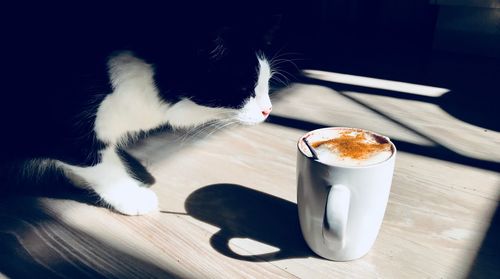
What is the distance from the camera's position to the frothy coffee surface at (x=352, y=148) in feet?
1.87

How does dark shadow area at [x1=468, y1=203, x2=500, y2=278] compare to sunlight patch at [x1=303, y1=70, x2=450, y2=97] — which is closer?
dark shadow area at [x1=468, y1=203, x2=500, y2=278]

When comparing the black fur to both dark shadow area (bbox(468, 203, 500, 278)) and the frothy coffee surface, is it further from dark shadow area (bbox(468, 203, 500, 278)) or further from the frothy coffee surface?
dark shadow area (bbox(468, 203, 500, 278))

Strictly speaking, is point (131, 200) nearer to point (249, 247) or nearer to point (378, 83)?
point (249, 247)

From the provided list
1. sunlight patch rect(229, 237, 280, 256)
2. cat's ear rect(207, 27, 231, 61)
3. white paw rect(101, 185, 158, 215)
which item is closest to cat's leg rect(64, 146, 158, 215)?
white paw rect(101, 185, 158, 215)

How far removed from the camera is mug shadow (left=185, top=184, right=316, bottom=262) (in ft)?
2.23

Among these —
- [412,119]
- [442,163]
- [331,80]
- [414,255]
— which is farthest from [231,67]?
[331,80]

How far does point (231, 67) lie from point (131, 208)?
330mm

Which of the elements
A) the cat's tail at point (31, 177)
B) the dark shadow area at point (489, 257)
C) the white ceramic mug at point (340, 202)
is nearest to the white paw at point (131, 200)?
the cat's tail at point (31, 177)

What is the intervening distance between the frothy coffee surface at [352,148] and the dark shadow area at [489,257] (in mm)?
245

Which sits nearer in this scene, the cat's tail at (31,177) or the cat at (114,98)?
the cat at (114,98)

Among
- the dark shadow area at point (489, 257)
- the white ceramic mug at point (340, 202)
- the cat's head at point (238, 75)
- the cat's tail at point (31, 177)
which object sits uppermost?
the cat's head at point (238, 75)

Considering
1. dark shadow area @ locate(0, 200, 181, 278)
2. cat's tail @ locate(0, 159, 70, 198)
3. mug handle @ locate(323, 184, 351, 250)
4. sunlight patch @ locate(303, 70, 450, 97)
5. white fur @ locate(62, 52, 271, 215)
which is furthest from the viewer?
sunlight patch @ locate(303, 70, 450, 97)

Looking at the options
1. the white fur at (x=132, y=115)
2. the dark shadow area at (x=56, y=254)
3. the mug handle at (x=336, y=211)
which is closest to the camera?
the mug handle at (x=336, y=211)

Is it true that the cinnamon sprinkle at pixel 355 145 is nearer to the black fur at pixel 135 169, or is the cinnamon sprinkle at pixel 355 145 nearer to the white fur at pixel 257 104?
the white fur at pixel 257 104
